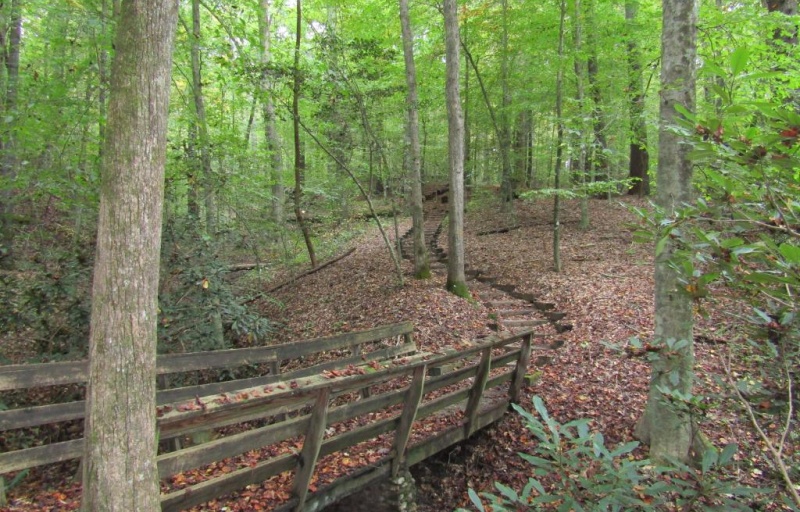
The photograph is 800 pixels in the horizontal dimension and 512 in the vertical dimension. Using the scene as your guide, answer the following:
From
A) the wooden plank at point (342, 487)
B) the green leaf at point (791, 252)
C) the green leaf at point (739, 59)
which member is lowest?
the wooden plank at point (342, 487)

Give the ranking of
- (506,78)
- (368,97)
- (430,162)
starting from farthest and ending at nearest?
(430,162) → (506,78) → (368,97)

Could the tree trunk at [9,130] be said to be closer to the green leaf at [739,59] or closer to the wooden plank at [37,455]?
the wooden plank at [37,455]

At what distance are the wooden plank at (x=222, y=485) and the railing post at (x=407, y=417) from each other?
1159 millimetres

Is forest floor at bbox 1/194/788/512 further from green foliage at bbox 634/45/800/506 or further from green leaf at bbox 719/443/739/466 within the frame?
green leaf at bbox 719/443/739/466

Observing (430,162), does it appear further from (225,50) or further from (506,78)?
(225,50)

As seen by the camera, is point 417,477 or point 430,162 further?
point 430,162

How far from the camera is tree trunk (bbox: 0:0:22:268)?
6.73m

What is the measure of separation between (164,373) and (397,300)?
5.31 metres

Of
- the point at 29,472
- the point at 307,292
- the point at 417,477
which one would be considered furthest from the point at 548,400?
the point at 307,292

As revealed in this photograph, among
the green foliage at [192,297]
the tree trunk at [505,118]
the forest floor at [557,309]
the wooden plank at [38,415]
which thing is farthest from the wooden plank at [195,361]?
the tree trunk at [505,118]

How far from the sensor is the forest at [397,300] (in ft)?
6.93

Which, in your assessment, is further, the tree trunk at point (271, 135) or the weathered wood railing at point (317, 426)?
the tree trunk at point (271, 135)

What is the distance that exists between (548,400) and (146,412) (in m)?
4.69

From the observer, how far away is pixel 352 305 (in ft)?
33.2
